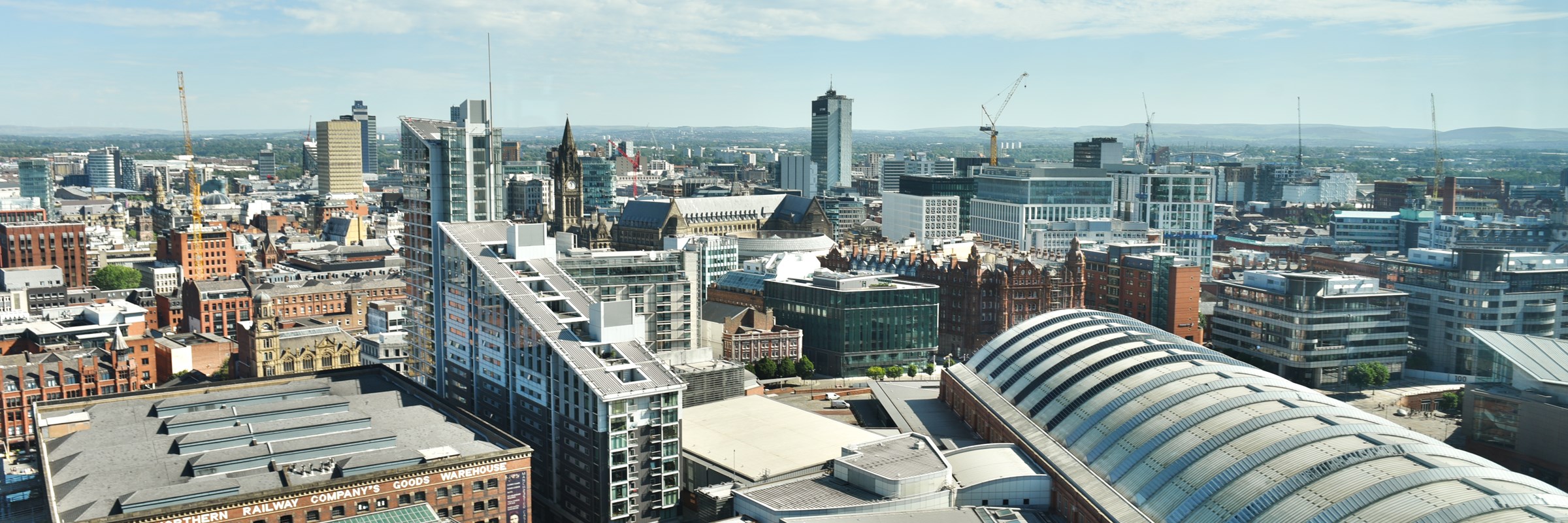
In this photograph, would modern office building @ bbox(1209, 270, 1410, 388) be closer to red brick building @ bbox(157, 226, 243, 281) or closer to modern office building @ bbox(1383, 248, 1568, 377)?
modern office building @ bbox(1383, 248, 1568, 377)

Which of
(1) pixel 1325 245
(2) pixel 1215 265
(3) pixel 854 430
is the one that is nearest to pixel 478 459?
(3) pixel 854 430

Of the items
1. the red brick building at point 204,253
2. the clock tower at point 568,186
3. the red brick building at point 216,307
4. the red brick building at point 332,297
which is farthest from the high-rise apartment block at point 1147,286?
the red brick building at point 204,253

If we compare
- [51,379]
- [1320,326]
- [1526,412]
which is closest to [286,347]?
[51,379]

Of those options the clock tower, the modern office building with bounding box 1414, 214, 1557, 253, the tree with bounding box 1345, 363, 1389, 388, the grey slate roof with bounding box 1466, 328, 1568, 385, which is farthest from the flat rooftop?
the clock tower

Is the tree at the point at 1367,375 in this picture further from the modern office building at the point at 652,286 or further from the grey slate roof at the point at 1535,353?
the modern office building at the point at 652,286

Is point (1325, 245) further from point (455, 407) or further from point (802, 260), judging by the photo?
point (455, 407)

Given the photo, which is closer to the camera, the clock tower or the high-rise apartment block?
the high-rise apartment block
